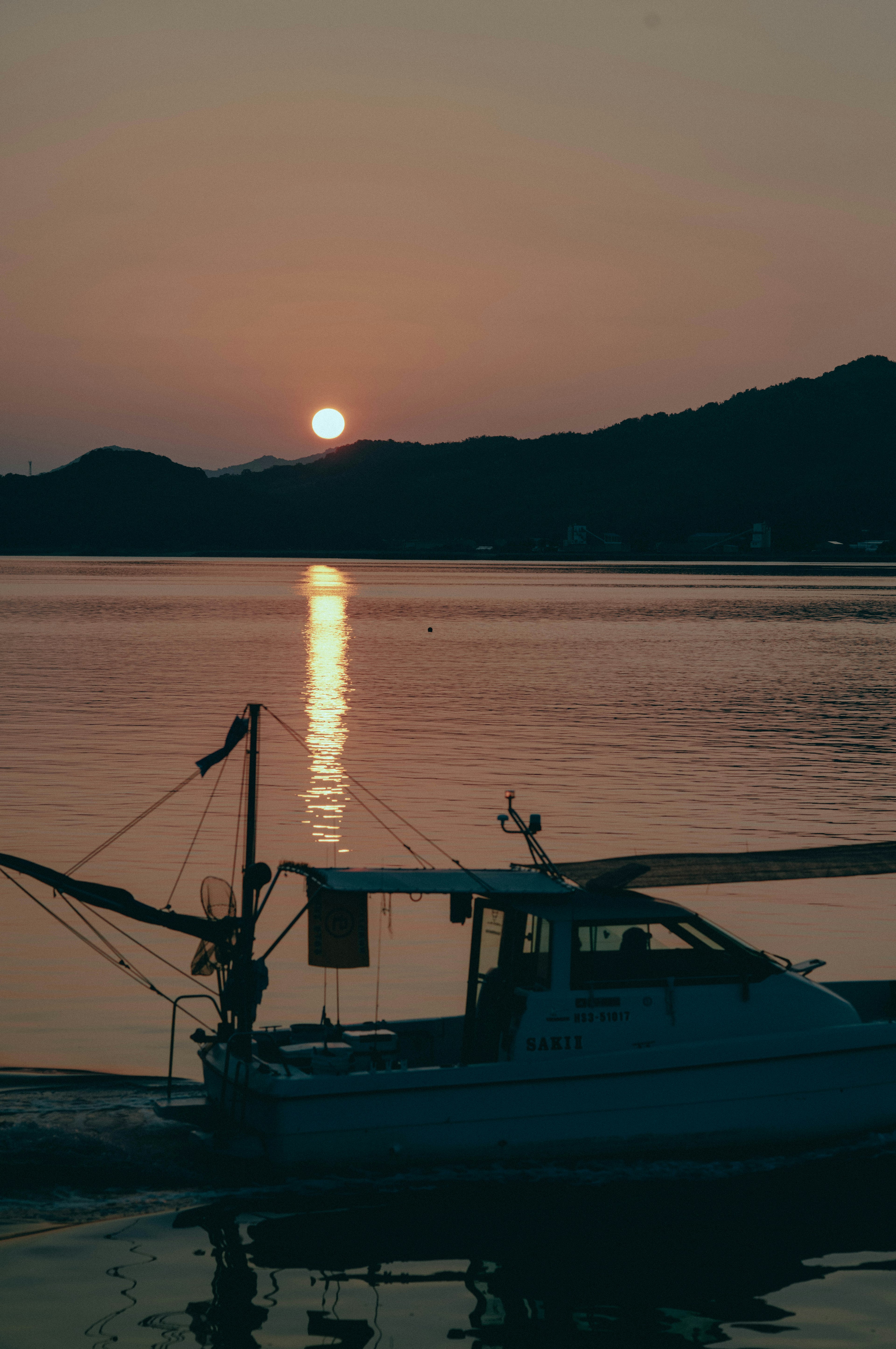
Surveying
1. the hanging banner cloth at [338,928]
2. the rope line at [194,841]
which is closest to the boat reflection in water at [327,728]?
the rope line at [194,841]

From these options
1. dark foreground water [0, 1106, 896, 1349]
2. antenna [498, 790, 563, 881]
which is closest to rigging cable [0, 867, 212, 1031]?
dark foreground water [0, 1106, 896, 1349]

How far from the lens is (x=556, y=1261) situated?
13.7 meters

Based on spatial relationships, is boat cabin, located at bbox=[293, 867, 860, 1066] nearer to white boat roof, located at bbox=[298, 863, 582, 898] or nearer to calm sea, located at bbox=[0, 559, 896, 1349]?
white boat roof, located at bbox=[298, 863, 582, 898]

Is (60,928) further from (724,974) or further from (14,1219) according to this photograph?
(724,974)

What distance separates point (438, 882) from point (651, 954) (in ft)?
8.03

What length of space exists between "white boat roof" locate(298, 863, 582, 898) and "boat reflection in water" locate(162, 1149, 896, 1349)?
117 inches

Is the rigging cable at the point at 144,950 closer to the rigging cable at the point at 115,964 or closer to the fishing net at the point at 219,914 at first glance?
the rigging cable at the point at 115,964

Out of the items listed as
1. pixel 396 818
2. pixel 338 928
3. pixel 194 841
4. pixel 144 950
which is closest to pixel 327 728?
pixel 396 818

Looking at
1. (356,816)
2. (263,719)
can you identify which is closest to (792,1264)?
(356,816)

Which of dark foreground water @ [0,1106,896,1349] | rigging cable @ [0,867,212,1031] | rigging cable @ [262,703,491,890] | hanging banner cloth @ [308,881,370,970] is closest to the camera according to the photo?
dark foreground water @ [0,1106,896,1349]

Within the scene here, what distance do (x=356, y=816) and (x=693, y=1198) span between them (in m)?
20.8

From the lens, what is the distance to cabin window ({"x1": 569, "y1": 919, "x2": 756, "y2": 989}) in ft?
Answer: 50.4

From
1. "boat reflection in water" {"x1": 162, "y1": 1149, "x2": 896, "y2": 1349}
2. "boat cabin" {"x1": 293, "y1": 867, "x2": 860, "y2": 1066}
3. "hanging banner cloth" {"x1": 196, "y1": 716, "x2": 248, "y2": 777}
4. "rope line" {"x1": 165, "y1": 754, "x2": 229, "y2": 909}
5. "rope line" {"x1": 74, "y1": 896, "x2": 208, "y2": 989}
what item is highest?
"hanging banner cloth" {"x1": 196, "y1": 716, "x2": 248, "y2": 777}

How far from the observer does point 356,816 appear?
35.4 metres
